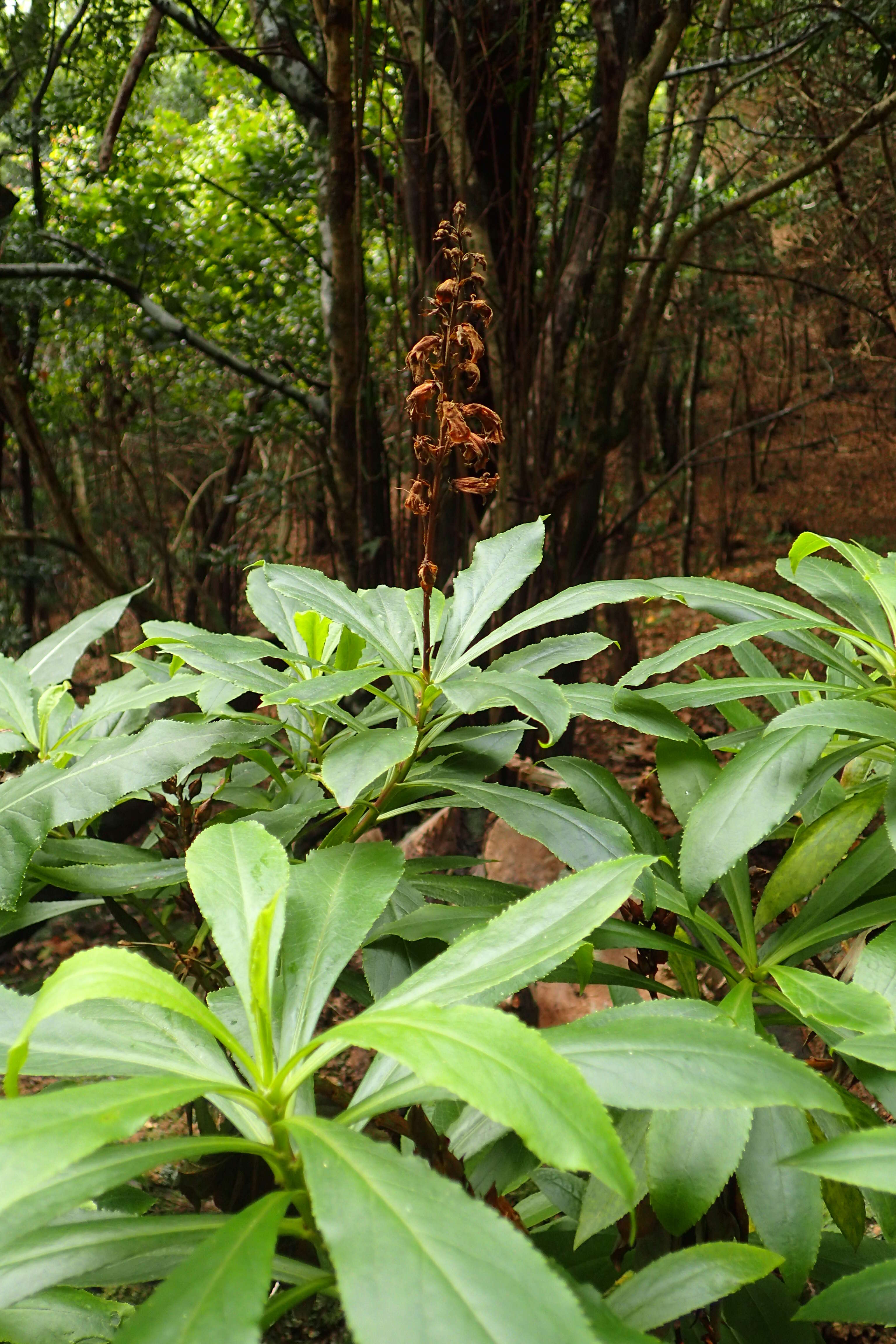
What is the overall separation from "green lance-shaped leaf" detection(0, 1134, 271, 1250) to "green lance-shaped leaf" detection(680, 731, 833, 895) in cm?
43

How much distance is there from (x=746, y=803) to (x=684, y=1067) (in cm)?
32

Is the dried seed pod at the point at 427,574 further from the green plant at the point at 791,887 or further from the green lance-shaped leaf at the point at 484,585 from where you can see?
the green plant at the point at 791,887

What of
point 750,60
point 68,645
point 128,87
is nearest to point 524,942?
point 68,645

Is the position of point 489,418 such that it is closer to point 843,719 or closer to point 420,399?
point 420,399

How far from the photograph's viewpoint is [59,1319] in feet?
2.31

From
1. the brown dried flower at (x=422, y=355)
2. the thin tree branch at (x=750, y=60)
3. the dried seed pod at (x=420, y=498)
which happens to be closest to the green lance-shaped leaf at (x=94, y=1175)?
the dried seed pod at (x=420, y=498)

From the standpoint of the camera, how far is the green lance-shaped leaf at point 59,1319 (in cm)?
69

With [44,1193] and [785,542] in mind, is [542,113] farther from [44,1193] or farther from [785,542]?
[785,542]

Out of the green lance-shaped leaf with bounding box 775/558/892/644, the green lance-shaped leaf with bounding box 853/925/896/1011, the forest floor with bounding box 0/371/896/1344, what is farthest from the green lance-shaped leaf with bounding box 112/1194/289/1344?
the forest floor with bounding box 0/371/896/1344

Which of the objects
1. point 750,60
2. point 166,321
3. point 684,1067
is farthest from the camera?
point 166,321

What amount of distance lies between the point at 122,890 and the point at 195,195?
5.31 meters

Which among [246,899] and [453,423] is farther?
[453,423]

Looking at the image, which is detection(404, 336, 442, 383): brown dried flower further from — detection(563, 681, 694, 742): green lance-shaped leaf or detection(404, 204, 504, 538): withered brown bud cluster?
detection(563, 681, 694, 742): green lance-shaped leaf

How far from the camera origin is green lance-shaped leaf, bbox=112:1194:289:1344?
0.45 meters
